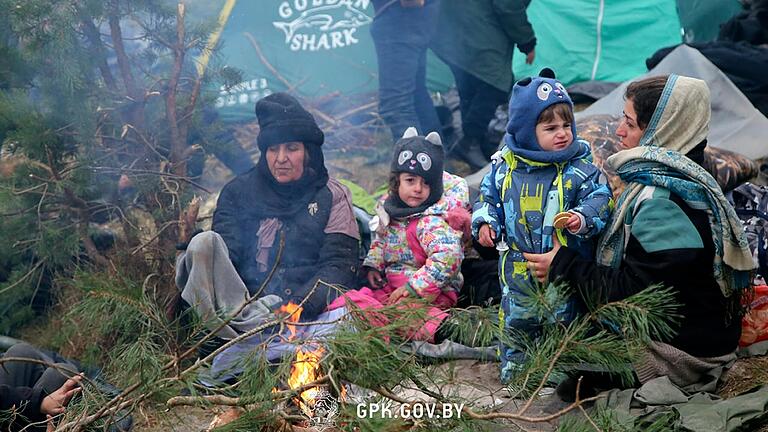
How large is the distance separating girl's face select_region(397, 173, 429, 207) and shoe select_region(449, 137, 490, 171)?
2.19 m

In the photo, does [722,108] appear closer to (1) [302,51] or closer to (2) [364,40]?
(2) [364,40]

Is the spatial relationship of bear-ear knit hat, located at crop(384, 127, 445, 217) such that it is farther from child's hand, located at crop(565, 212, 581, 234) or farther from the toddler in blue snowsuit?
child's hand, located at crop(565, 212, 581, 234)

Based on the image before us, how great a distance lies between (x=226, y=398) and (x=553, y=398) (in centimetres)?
145

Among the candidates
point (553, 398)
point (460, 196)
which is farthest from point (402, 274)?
point (553, 398)

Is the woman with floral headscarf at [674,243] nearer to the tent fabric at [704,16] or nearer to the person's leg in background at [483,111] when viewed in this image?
the person's leg in background at [483,111]

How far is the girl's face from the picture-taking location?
14.6 ft

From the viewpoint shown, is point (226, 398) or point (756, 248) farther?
point (756, 248)

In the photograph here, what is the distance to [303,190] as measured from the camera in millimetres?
4828

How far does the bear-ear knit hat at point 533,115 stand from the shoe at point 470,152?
2810 millimetres

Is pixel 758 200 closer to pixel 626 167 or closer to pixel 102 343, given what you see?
pixel 626 167

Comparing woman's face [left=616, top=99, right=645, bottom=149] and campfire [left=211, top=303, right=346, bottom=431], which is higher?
woman's face [left=616, top=99, right=645, bottom=149]

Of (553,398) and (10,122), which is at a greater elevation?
(10,122)

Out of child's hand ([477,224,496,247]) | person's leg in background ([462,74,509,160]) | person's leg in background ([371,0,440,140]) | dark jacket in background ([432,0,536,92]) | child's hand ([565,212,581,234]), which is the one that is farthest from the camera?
person's leg in background ([462,74,509,160])

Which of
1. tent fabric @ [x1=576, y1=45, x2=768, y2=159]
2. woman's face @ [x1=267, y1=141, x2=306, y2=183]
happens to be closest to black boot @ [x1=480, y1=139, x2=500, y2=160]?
tent fabric @ [x1=576, y1=45, x2=768, y2=159]
